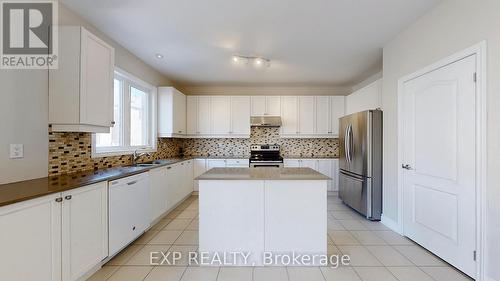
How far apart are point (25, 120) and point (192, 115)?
360cm

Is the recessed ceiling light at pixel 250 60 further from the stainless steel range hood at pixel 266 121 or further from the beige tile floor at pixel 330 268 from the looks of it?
the beige tile floor at pixel 330 268

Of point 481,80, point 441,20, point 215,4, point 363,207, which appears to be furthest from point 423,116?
point 215,4

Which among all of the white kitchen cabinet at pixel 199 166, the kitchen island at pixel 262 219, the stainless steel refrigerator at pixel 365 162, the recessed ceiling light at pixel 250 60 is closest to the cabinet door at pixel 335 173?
the stainless steel refrigerator at pixel 365 162

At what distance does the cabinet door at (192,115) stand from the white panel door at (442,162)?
4.08 m

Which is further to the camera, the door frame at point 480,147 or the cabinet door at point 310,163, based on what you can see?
the cabinet door at point 310,163

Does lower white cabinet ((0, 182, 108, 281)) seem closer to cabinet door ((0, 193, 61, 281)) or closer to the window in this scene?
cabinet door ((0, 193, 61, 281))

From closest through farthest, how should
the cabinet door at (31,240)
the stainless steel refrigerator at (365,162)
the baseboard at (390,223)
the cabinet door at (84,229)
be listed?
1. the cabinet door at (31,240)
2. the cabinet door at (84,229)
3. the baseboard at (390,223)
4. the stainless steel refrigerator at (365,162)

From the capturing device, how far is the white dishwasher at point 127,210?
241cm

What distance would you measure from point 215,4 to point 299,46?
1.46 m

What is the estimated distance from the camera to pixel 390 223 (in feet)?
11.0

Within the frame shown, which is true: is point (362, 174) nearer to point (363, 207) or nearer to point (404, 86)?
point (363, 207)

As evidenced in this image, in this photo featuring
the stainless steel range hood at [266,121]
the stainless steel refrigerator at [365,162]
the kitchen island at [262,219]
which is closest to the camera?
the kitchen island at [262,219]

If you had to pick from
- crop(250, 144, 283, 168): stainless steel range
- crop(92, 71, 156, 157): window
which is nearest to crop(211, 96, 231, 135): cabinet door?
crop(250, 144, 283, 168): stainless steel range

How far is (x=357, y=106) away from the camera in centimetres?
448
